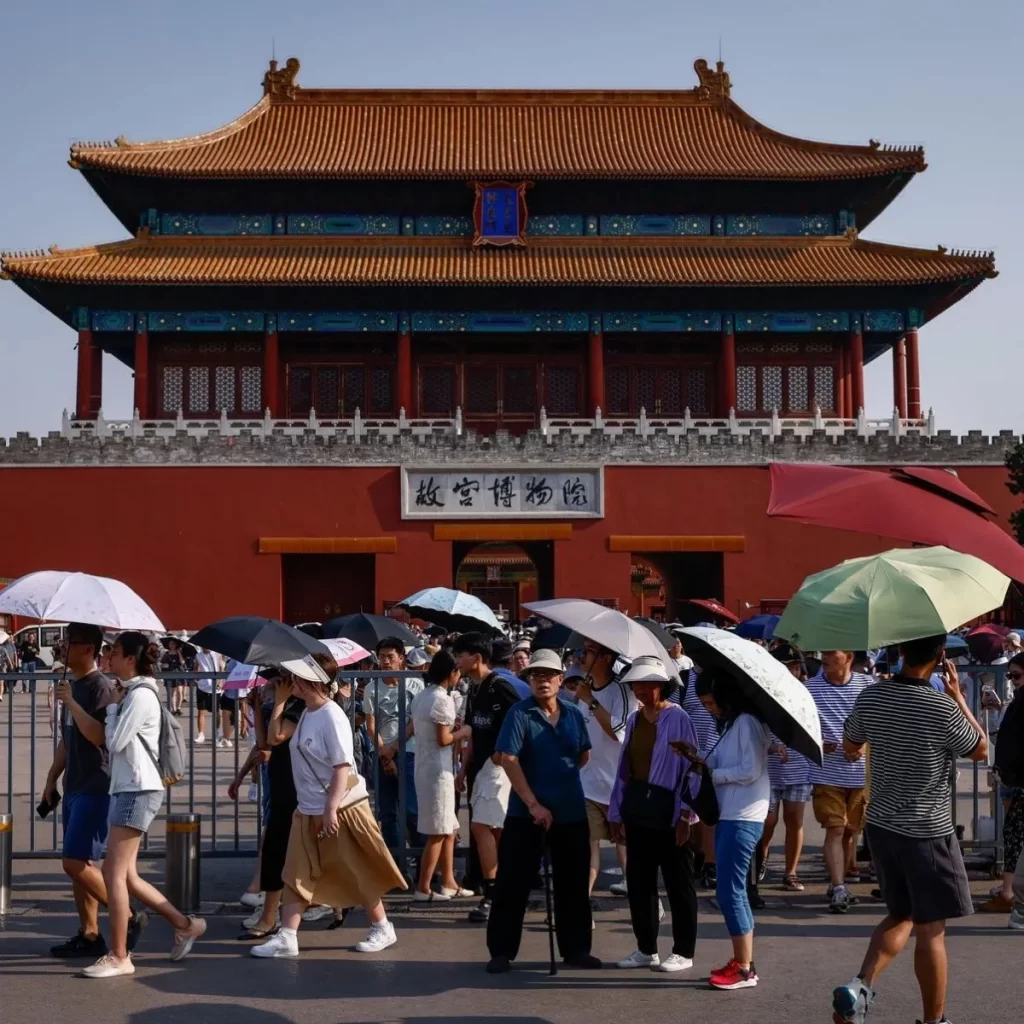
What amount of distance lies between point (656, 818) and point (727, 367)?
22.2m

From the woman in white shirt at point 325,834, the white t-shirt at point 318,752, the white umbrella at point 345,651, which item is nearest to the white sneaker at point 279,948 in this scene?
the woman in white shirt at point 325,834

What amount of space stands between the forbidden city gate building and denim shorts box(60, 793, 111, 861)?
66.8 feet

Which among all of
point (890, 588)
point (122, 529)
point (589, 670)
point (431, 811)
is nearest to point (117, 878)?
point (431, 811)

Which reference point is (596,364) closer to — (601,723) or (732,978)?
(601,723)

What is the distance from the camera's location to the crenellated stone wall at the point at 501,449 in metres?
25.1

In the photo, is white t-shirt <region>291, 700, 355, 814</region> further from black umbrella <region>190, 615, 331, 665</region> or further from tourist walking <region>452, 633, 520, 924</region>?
tourist walking <region>452, 633, 520, 924</region>

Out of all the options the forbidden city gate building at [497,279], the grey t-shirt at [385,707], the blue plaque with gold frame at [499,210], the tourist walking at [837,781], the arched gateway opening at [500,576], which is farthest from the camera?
the arched gateway opening at [500,576]

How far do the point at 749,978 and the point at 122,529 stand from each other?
2071 centimetres

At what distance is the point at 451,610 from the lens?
457 inches

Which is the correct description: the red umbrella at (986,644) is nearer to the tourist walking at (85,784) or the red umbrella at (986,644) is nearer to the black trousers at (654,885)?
the black trousers at (654,885)

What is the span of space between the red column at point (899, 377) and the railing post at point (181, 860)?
23.6 metres

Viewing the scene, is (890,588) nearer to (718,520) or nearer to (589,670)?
(589,670)

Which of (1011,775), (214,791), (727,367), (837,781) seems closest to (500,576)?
(727,367)

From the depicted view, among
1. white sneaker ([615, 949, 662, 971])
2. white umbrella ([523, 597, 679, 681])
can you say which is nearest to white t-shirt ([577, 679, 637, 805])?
white umbrella ([523, 597, 679, 681])
